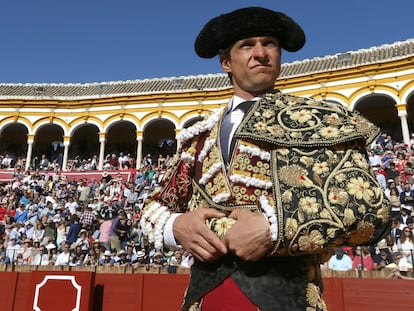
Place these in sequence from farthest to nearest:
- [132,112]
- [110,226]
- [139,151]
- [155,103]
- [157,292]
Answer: [132,112] < [155,103] < [139,151] < [110,226] < [157,292]

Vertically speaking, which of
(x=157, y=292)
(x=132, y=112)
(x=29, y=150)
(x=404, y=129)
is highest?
(x=132, y=112)

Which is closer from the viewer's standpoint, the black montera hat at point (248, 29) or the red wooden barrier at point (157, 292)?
the black montera hat at point (248, 29)

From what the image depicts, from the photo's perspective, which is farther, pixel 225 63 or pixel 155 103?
pixel 155 103

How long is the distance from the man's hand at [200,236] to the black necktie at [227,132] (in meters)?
0.21

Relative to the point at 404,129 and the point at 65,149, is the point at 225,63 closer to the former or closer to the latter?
the point at 404,129

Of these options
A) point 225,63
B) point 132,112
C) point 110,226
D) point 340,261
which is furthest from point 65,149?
point 225,63

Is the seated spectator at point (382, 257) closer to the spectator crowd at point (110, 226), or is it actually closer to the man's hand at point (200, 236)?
the spectator crowd at point (110, 226)

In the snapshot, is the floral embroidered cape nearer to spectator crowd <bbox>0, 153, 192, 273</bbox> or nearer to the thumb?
the thumb

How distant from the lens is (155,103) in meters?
19.6

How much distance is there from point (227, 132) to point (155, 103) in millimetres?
18567

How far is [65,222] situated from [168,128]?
12243 mm

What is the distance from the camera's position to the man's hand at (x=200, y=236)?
1.10 metres

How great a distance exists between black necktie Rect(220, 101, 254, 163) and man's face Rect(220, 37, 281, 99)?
7cm

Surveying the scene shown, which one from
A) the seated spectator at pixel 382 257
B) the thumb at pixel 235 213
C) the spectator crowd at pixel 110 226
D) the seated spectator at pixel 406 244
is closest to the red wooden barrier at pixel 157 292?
the spectator crowd at pixel 110 226
